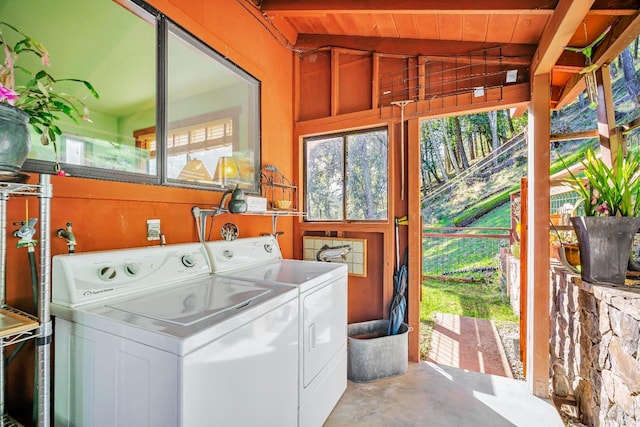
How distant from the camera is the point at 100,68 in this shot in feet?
6.25

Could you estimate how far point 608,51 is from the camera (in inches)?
69.3

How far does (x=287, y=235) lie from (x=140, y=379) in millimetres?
→ 2034

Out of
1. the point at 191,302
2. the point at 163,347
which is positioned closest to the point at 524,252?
the point at 191,302

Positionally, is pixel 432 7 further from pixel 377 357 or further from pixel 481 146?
pixel 481 146

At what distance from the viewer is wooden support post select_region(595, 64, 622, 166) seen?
1.89 metres

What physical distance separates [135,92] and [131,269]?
1252 millimetres

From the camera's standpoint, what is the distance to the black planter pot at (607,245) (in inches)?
60.0

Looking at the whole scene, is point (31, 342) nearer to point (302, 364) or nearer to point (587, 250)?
point (302, 364)

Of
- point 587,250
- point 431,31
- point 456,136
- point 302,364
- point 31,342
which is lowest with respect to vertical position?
point 302,364

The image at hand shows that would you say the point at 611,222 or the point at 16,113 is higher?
the point at 16,113

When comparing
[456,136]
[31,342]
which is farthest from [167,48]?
[456,136]

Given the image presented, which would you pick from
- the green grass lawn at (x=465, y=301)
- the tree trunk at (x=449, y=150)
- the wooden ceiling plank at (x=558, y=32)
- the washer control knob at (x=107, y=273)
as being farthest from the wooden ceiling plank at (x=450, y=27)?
the tree trunk at (x=449, y=150)

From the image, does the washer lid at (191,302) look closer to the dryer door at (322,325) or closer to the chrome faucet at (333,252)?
the dryer door at (322,325)

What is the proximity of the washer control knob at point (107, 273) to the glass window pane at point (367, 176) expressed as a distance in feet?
6.39
